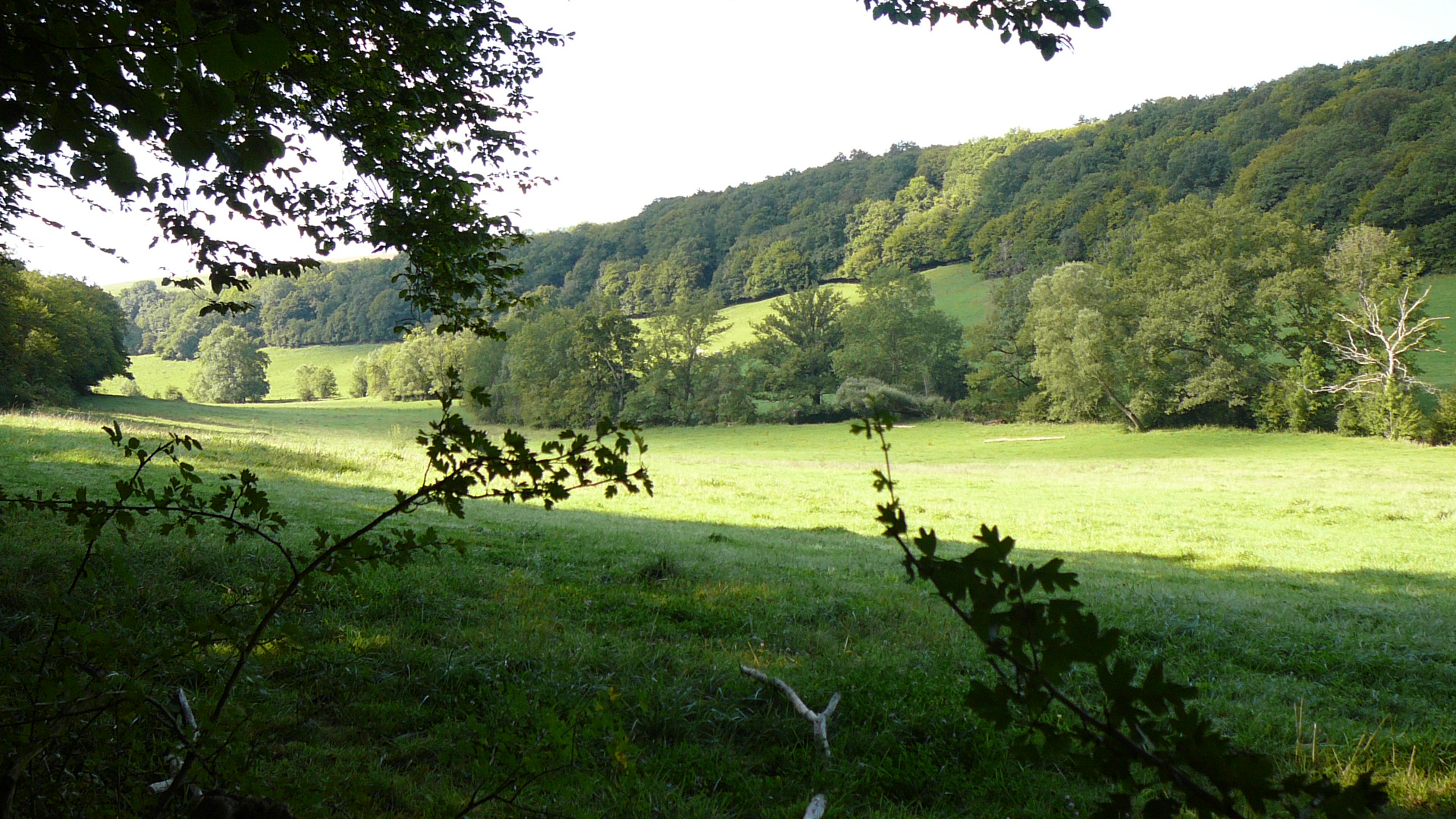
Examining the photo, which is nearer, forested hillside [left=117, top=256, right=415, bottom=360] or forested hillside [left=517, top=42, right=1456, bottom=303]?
forested hillside [left=517, top=42, right=1456, bottom=303]

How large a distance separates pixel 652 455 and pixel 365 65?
115ft

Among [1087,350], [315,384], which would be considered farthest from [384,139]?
[315,384]

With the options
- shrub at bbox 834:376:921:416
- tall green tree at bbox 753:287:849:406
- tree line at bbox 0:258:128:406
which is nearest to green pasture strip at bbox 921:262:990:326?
tall green tree at bbox 753:287:849:406

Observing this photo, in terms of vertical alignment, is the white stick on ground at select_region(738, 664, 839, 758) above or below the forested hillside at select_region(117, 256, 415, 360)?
below

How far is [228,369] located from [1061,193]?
112 m

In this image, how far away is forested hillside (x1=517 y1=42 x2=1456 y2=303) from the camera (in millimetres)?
70625

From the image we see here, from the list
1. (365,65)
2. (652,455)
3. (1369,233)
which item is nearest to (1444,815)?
(365,65)

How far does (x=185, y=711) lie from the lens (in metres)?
3.28

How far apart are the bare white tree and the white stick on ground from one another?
4966 cm

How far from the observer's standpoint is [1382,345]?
145ft

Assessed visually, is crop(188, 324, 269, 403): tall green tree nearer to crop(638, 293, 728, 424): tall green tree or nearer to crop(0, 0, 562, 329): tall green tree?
crop(638, 293, 728, 424): tall green tree

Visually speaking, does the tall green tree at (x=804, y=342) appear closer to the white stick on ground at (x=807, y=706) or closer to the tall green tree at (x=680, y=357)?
the tall green tree at (x=680, y=357)

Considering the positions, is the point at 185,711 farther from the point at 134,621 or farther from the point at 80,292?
the point at 80,292

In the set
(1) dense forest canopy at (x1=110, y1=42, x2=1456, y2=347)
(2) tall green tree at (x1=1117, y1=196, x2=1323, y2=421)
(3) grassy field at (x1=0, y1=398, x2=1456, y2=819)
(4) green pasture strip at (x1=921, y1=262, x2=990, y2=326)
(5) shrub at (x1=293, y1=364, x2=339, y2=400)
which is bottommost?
(3) grassy field at (x1=0, y1=398, x2=1456, y2=819)
